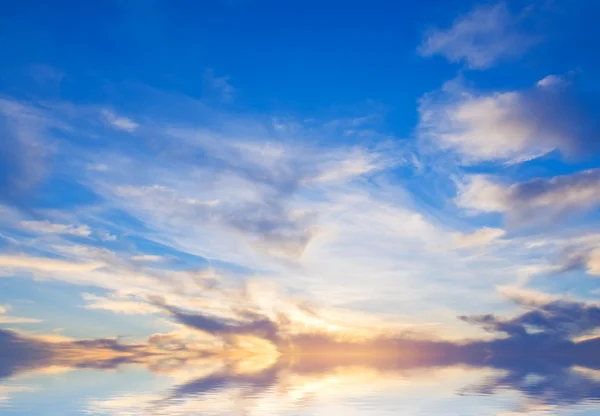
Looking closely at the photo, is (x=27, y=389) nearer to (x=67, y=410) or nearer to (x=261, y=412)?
(x=67, y=410)

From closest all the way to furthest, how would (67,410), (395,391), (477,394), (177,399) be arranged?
(67,410) < (177,399) < (477,394) < (395,391)

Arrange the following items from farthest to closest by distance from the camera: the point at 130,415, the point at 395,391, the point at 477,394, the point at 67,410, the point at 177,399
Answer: the point at 395,391
the point at 477,394
the point at 177,399
the point at 67,410
the point at 130,415

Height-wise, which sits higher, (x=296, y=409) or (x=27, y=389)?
(x=27, y=389)

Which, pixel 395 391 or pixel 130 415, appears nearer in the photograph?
pixel 130 415

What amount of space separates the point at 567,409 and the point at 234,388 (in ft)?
99.7

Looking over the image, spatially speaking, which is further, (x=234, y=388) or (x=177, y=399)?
(x=234, y=388)

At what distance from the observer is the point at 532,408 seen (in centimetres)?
3962

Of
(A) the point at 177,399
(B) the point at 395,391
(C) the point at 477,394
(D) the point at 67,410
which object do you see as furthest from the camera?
(B) the point at 395,391

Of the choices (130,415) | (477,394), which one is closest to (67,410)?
(130,415)

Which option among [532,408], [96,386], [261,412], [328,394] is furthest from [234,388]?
[532,408]

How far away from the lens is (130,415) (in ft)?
118

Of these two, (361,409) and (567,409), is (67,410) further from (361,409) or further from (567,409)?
(567,409)

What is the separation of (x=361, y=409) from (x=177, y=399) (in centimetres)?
1469

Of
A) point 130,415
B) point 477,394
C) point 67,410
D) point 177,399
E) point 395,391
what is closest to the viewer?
point 130,415
